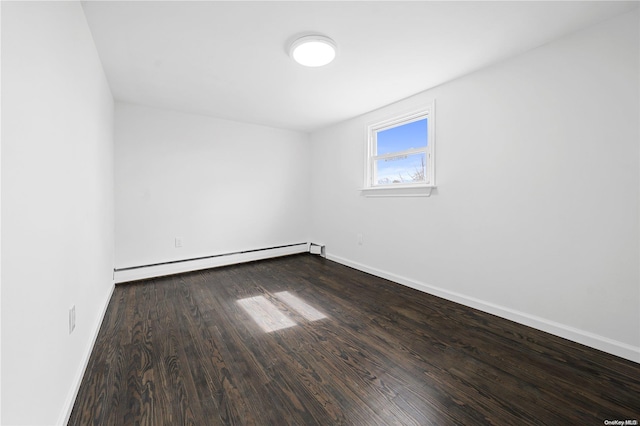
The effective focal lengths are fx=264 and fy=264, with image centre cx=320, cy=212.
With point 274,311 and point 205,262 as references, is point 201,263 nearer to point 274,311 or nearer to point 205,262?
point 205,262

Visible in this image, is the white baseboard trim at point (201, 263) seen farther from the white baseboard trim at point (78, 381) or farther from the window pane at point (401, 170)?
the window pane at point (401, 170)

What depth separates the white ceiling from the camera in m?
1.67

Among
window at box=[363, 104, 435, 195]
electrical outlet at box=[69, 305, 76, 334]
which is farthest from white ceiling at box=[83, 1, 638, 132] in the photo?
electrical outlet at box=[69, 305, 76, 334]

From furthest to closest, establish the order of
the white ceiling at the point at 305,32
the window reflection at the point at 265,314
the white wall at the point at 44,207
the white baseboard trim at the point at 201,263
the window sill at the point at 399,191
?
the white baseboard trim at the point at 201,263
the window sill at the point at 399,191
the window reflection at the point at 265,314
the white ceiling at the point at 305,32
the white wall at the point at 44,207

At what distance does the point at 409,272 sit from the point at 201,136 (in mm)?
3371

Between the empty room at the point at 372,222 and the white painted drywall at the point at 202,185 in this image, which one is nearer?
the empty room at the point at 372,222

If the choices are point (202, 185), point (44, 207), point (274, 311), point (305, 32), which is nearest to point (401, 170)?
point (305, 32)

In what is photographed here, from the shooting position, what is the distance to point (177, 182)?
3645 millimetres

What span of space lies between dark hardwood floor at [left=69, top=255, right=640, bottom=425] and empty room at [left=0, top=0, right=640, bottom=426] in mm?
15

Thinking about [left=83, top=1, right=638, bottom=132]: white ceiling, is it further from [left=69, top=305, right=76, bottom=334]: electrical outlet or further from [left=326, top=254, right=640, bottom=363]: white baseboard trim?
[left=326, top=254, right=640, bottom=363]: white baseboard trim

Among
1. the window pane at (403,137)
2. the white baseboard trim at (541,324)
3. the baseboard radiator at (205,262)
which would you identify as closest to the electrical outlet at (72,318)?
the baseboard radiator at (205,262)

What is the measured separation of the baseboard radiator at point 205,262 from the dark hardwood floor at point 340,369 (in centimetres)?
70

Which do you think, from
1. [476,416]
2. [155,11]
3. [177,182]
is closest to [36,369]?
[476,416]

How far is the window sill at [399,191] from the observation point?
9.68ft
